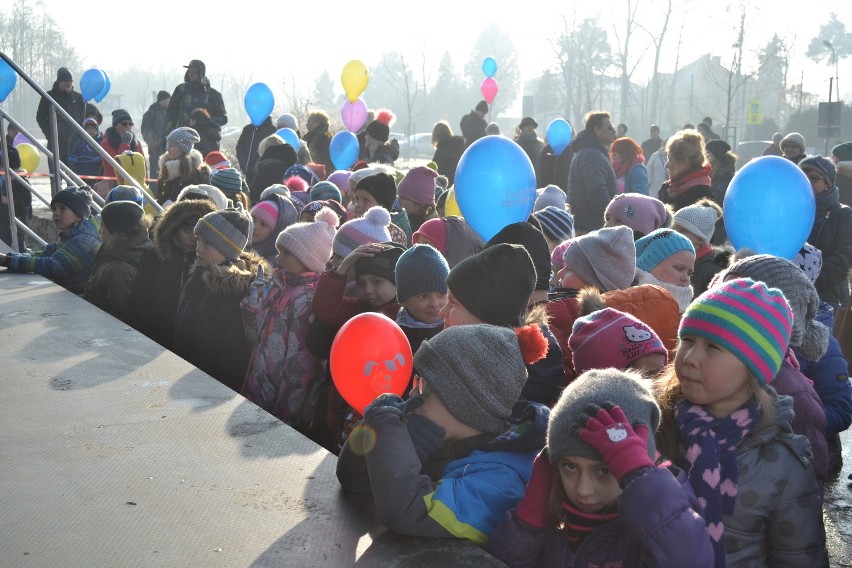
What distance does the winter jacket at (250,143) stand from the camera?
42.8ft

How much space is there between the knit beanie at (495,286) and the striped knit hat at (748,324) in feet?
2.60

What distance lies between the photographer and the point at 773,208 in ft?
18.6

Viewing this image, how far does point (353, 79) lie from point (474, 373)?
14208mm

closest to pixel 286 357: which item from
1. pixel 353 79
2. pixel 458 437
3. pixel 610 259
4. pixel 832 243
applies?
pixel 610 259

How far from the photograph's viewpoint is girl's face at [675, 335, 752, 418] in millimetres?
2553

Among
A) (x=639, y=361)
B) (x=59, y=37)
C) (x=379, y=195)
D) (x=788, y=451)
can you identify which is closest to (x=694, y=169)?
(x=379, y=195)

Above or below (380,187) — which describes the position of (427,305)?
below

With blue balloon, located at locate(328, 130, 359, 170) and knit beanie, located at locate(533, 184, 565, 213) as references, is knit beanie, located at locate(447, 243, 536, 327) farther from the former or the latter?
blue balloon, located at locate(328, 130, 359, 170)

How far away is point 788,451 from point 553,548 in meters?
0.79

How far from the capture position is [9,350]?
4.44 m

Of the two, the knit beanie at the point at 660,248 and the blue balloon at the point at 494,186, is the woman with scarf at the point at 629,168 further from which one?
the knit beanie at the point at 660,248

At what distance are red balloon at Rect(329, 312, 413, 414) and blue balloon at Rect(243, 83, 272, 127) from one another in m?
11.1

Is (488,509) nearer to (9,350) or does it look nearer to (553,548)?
(553,548)

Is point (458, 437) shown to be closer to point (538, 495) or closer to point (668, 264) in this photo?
point (538, 495)
